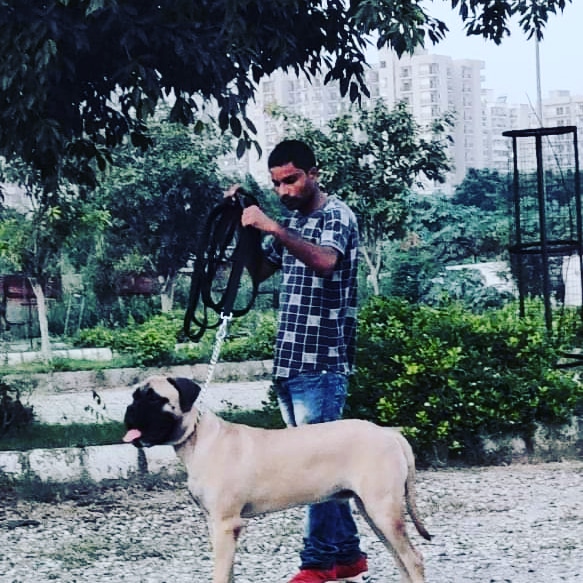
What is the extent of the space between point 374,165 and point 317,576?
15.4ft

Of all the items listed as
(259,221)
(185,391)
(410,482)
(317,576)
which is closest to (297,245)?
(259,221)

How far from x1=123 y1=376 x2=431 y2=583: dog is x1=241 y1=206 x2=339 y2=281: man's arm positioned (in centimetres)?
60

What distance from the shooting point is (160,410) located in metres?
4.69

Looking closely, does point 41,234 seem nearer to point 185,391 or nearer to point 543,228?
point 543,228

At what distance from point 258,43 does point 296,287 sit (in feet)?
7.98

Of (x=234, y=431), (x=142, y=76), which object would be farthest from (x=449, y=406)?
(x=234, y=431)

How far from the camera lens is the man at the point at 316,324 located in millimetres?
4961

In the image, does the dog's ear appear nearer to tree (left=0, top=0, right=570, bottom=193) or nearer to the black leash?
the black leash

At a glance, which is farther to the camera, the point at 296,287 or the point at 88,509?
the point at 88,509

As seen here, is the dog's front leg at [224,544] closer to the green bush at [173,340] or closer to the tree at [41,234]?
the green bush at [173,340]

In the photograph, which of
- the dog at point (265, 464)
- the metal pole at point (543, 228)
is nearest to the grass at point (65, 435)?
the metal pole at point (543, 228)

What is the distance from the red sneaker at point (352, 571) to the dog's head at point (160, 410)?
0.98m

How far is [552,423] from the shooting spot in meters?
8.59

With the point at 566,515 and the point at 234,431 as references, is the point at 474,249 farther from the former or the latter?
the point at 234,431
